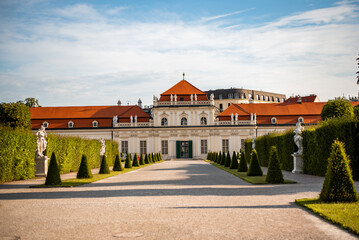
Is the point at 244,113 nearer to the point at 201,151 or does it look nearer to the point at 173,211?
the point at 201,151

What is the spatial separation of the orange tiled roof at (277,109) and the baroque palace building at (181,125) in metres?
0.14

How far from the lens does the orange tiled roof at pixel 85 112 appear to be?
191 feet

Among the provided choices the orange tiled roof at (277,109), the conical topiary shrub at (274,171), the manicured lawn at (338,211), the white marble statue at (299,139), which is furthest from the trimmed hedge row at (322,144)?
the orange tiled roof at (277,109)

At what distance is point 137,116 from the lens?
58.7 m

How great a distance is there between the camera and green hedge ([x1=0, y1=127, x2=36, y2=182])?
17.1m

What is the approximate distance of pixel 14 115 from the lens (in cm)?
4934

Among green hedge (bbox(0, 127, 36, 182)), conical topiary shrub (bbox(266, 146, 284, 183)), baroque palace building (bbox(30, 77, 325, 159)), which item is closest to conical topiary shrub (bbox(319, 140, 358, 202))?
conical topiary shrub (bbox(266, 146, 284, 183))

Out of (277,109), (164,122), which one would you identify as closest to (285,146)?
(164,122)

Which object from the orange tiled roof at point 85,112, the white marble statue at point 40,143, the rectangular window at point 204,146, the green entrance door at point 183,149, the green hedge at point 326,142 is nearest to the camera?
the green hedge at point 326,142

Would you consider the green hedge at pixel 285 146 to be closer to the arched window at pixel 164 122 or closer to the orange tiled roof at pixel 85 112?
the arched window at pixel 164 122

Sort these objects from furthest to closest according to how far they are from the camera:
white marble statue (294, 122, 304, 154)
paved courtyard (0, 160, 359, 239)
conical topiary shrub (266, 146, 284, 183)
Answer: white marble statue (294, 122, 304, 154)
conical topiary shrub (266, 146, 284, 183)
paved courtyard (0, 160, 359, 239)

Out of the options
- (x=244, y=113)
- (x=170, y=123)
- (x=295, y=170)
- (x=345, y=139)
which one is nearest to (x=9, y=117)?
(x=170, y=123)

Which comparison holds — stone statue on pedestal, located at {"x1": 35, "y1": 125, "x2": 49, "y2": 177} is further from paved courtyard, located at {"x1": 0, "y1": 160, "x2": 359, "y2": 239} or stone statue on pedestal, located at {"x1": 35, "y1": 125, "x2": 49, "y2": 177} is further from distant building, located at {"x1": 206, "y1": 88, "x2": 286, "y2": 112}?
distant building, located at {"x1": 206, "y1": 88, "x2": 286, "y2": 112}

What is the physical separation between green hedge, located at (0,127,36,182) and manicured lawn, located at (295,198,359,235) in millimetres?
12843
